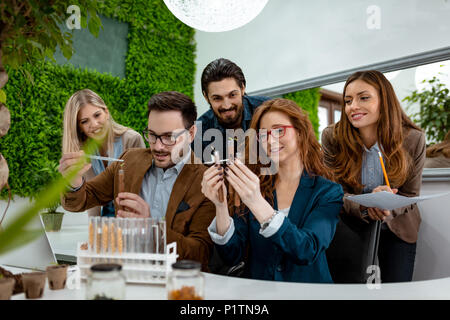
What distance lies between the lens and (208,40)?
570 centimetres

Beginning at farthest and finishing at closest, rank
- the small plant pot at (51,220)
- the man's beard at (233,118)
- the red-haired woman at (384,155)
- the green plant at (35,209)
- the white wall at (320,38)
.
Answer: the white wall at (320,38) < the small plant pot at (51,220) < the man's beard at (233,118) < the red-haired woman at (384,155) < the green plant at (35,209)

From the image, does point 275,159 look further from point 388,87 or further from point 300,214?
point 388,87

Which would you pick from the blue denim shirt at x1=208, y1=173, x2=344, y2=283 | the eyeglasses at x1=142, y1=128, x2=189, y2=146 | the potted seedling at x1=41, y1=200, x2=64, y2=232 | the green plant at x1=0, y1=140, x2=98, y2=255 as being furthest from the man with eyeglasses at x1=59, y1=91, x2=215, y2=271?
the potted seedling at x1=41, y1=200, x2=64, y2=232

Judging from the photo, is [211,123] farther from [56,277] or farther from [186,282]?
[186,282]

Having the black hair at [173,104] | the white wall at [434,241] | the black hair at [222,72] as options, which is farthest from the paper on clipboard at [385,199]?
the black hair at [222,72]

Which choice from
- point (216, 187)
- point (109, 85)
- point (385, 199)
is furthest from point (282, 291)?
point (109, 85)

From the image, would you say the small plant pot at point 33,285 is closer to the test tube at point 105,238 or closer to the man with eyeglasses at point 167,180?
Answer: the test tube at point 105,238

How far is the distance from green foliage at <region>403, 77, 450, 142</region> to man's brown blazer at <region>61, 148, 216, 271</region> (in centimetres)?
238

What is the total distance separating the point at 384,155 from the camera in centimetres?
204

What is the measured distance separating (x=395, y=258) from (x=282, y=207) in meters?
0.97

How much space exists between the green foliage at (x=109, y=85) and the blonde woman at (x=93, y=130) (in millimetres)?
1025

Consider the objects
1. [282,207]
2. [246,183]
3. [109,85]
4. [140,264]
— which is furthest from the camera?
[109,85]

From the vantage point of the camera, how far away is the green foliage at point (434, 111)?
3189 mm

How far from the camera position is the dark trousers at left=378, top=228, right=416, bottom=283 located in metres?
2.11
